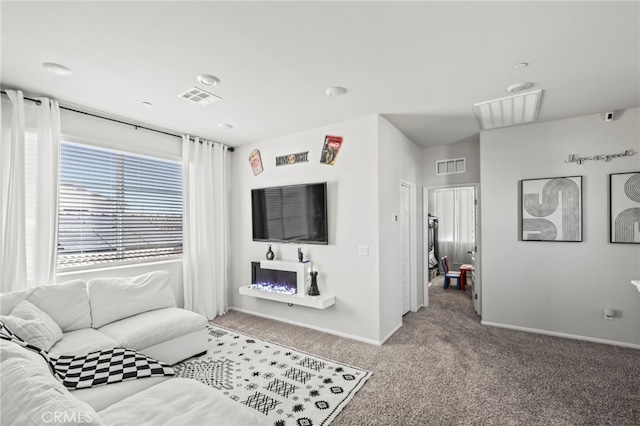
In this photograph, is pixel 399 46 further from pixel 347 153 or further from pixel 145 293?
pixel 145 293

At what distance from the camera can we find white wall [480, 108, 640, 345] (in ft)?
11.1

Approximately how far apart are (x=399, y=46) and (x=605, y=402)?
3226mm

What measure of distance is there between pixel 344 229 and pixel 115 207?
2929 mm

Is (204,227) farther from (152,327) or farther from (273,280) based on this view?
(152,327)

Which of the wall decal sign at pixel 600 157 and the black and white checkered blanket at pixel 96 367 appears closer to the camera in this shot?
the black and white checkered blanket at pixel 96 367

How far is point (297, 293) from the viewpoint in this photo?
156 inches

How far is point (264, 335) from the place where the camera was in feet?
12.4

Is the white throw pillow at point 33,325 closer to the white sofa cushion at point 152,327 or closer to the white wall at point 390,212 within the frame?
the white sofa cushion at point 152,327

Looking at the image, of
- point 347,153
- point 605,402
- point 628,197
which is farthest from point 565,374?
point 347,153

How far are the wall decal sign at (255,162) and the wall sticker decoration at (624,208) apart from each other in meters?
4.52

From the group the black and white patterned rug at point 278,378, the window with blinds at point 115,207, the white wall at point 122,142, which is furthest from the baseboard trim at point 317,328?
the window with blinds at point 115,207

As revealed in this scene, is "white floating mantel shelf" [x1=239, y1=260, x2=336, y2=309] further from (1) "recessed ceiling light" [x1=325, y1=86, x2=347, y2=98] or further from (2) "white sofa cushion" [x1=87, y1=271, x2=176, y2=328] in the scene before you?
(1) "recessed ceiling light" [x1=325, y1=86, x2=347, y2=98]

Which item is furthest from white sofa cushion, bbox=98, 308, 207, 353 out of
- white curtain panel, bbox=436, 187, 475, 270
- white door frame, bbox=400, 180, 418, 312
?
white curtain panel, bbox=436, 187, 475, 270

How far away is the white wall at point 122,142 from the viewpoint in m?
3.29
